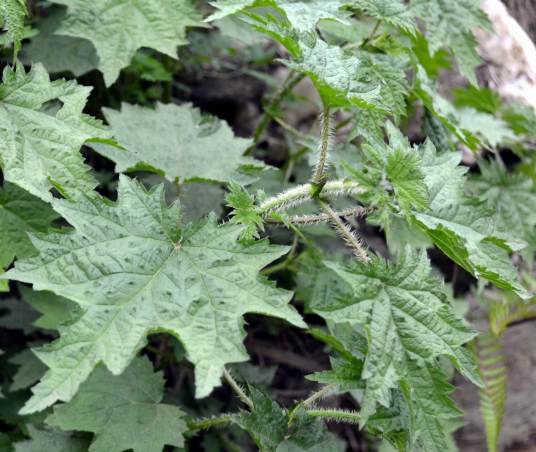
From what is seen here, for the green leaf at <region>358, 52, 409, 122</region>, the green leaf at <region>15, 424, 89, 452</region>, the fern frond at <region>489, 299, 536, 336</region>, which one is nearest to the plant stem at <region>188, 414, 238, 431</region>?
the green leaf at <region>15, 424, 89, 452</region>

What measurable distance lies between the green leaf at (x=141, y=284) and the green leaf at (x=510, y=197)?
1.75 metres

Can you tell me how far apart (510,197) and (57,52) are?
7.16 feet

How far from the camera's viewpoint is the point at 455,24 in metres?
2.78

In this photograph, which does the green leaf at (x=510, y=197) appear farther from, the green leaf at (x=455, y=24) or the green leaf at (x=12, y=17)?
the green leaf at (x=12, y=17)

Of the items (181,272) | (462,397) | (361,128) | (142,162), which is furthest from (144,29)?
(462,397)

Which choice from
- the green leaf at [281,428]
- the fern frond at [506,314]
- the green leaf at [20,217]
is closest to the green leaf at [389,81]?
the green leaf at [281,428]

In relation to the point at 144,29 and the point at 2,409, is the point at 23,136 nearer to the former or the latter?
the point at 144,29

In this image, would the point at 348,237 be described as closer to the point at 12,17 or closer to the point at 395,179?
the point at 395,179

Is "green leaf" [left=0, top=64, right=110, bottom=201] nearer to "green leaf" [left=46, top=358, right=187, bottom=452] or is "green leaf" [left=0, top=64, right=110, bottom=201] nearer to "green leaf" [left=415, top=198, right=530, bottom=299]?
"green leaf" [left=46, top=358, right=187, bottom=452]

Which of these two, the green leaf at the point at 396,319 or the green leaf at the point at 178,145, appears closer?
the green leaf at the point at 396,319

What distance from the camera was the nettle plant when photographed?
5.35 ft

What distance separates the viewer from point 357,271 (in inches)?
68.6

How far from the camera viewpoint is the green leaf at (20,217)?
203cm

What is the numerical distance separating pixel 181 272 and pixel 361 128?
29.4 inches
